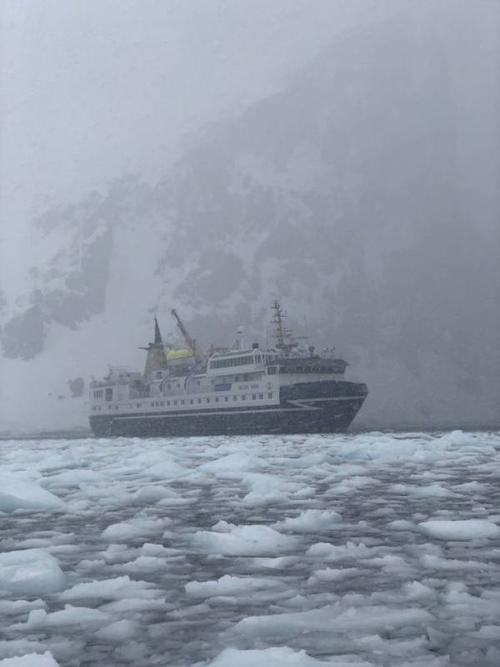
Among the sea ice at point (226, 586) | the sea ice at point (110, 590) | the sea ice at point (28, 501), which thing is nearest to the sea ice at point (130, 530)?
the sea ice at point (110, 590)

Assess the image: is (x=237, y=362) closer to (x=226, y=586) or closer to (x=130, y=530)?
(x=130, y=530)

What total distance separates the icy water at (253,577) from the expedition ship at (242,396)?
35.6 meters

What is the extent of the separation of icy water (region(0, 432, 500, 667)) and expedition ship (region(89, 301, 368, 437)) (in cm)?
3558

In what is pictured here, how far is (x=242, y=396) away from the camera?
51219 millimetres

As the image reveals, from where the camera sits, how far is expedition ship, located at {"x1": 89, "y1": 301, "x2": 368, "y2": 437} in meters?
48.0

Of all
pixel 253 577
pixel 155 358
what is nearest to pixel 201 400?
pixel 155 358

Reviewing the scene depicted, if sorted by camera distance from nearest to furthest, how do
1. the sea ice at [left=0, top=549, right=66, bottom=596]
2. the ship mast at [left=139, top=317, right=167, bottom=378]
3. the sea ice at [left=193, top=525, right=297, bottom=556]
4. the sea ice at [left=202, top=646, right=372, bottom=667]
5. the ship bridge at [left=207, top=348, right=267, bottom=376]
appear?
1. the sea ice at [left=202, top=646, right=372, bottom=667]
2. the sea ice at [left=0, top=549, right=66, bottom=596]
3. the sea ice at [left=193, top=525, right=297, bottom=556]
4. the ship bridge at [left=207, top=348, right=267, bottom=376]
5. the ship mast at [left=139, top=317, right=167, bottom=378]

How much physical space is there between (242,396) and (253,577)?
148 ft

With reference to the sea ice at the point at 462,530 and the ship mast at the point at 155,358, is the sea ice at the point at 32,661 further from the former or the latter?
the ship mast at the point at 155,358

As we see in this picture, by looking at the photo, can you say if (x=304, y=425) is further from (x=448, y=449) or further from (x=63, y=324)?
(x=63, y=324)

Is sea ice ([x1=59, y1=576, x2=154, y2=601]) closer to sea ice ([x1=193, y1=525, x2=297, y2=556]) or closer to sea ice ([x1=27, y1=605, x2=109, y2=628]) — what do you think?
sea ice ([x1=27, y1=605, x2=109, y2=628])

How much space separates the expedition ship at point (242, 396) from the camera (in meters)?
48.0

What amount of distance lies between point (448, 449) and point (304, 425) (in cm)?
2511

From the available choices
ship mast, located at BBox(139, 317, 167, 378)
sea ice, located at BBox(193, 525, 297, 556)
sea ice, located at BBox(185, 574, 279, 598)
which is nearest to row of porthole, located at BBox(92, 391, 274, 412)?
ship mast, located at BBox(139, 317, 167, 378)
